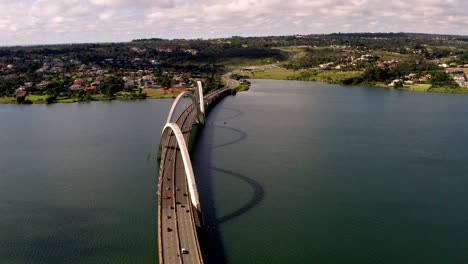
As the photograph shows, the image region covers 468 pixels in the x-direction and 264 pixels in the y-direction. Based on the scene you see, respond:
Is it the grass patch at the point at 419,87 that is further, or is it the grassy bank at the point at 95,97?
the grass patch at the point at 419,87

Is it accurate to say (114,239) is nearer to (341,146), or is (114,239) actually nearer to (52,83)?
(341,146)

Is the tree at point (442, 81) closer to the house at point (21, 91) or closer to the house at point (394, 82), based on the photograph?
the house at point (394, 82)

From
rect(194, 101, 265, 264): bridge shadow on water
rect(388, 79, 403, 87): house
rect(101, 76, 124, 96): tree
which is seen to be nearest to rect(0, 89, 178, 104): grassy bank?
rect(101, 76, 124, 96): tree

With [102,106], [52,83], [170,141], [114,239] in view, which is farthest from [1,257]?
[52,83]

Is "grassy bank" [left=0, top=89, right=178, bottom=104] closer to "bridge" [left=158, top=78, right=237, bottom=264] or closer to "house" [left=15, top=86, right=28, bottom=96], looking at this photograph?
"house" [left=15, top=86, right=28, bottom=96]

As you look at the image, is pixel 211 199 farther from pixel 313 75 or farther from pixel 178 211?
pixel 313 75

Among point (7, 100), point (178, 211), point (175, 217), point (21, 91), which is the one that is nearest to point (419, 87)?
point (178, 211)

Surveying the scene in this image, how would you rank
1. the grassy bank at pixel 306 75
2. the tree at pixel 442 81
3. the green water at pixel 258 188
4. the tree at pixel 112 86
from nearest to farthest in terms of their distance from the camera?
1. the green water at pixel 258 188
2. the tree at pixel 112 86
3. the tree at pixel 442 81
4. the grassy bank at pixel 306 75

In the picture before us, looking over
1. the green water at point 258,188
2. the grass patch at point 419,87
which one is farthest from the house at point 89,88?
the grass patch at point 419,87
